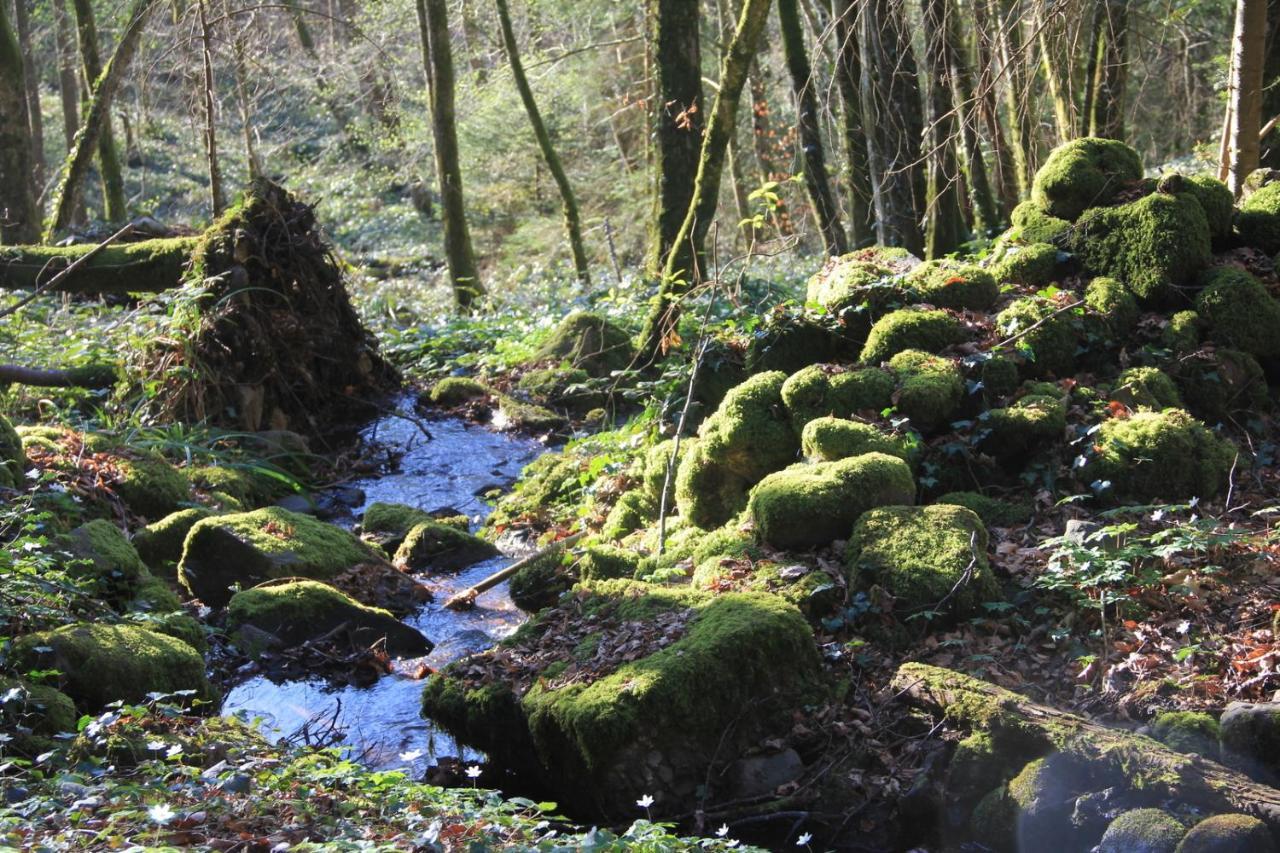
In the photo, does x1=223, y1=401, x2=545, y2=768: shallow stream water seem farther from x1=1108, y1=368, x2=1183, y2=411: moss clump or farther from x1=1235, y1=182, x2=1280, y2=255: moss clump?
x1=1235, y1=182, x2=1280, y2=255: moss clump

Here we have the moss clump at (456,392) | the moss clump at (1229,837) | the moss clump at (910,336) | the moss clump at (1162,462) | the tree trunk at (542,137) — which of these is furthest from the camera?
the tree trunk at (542,137)

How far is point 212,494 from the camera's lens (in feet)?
29.4

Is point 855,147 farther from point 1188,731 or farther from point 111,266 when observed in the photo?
point 1188,731

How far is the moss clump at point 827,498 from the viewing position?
6.35 metres

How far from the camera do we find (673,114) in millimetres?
11711

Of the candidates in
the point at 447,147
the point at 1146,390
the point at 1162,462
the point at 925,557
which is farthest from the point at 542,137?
the point at 925,557

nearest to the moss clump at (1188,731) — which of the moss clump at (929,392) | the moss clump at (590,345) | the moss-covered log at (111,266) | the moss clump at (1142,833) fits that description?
the moss clump at (1142,833)

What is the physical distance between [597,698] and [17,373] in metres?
7.34

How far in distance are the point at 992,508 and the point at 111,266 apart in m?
9.08

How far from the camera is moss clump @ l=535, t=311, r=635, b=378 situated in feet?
40.1

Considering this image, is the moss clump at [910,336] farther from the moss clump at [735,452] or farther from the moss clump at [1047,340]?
the moss clump at [735,452]

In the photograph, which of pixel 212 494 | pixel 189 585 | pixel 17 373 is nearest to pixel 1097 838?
pixel 189 585

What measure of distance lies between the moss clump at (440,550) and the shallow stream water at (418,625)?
12cm

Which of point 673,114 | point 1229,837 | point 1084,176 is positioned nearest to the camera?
point 1229,837
